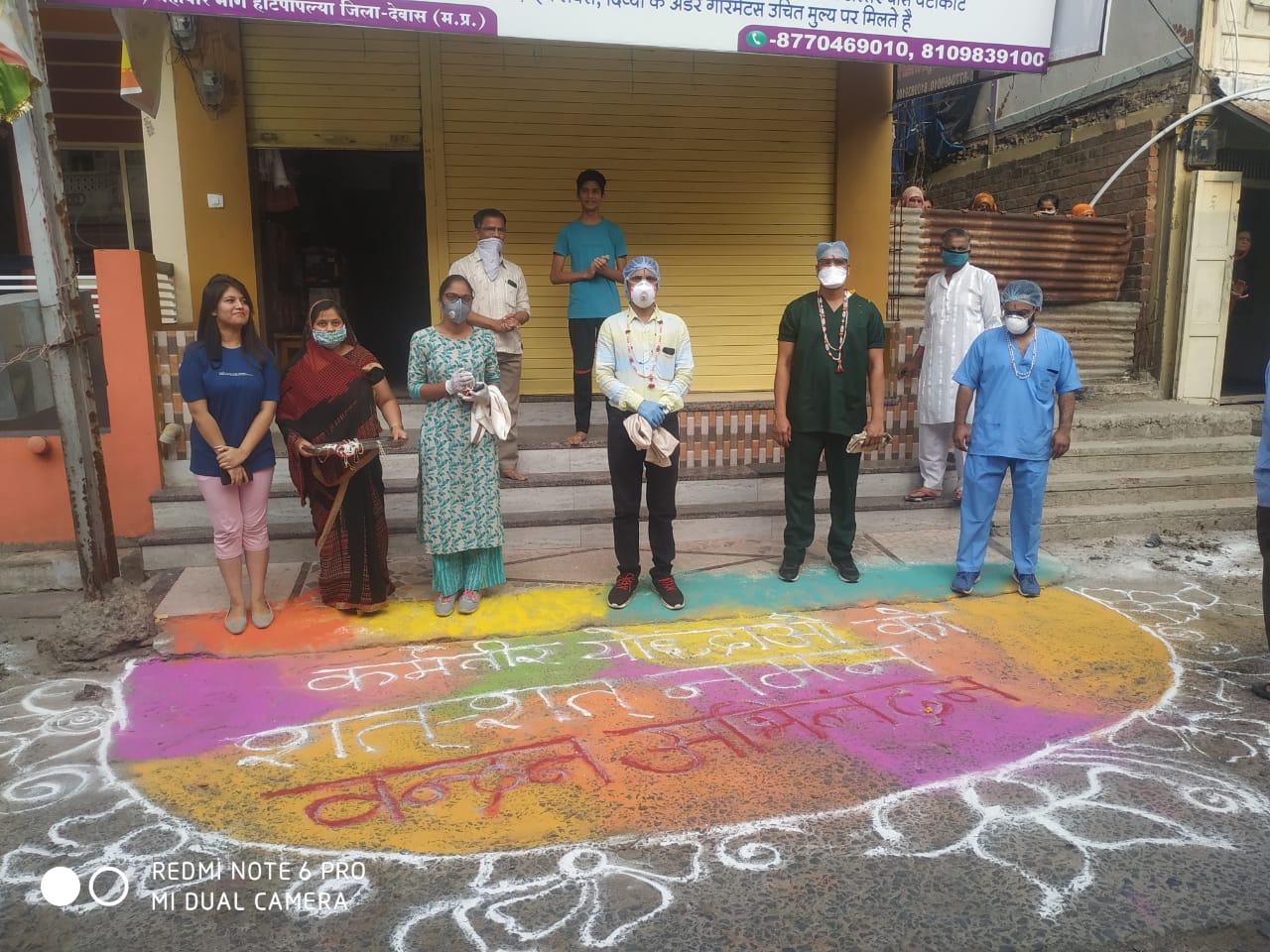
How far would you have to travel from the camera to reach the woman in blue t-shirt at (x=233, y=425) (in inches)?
172

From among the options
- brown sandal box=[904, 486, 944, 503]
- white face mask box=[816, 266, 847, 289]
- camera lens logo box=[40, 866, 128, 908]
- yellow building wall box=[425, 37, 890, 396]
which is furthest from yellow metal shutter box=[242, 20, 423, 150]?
camera lens logo box=[40, 866, 128, 908]

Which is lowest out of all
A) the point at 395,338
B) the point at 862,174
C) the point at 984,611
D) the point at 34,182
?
the point at 984,611

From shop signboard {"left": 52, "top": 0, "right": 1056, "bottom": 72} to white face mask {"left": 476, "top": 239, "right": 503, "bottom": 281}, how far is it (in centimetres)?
127

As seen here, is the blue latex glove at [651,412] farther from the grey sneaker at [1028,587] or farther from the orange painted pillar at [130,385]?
the orange painted pillar at [130,385]

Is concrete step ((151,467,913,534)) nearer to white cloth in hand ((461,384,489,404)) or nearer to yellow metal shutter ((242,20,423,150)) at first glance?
white cloth in hand ((461,384,489,404))

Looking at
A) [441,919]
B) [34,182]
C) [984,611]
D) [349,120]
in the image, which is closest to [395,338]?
[349,120]

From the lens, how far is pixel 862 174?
8539 millimetres

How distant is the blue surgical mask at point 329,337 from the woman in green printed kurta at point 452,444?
36cm

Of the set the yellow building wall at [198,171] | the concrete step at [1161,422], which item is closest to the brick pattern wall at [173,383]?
the yellow building wall at [198,171]

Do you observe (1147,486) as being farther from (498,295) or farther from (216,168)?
(216,168)

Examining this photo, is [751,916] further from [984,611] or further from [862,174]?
[862,174]

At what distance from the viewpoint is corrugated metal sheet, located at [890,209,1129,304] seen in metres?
8.61

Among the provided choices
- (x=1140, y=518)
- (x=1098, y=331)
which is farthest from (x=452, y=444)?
(x=1098, y=331)

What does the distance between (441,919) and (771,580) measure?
10.9 feet
